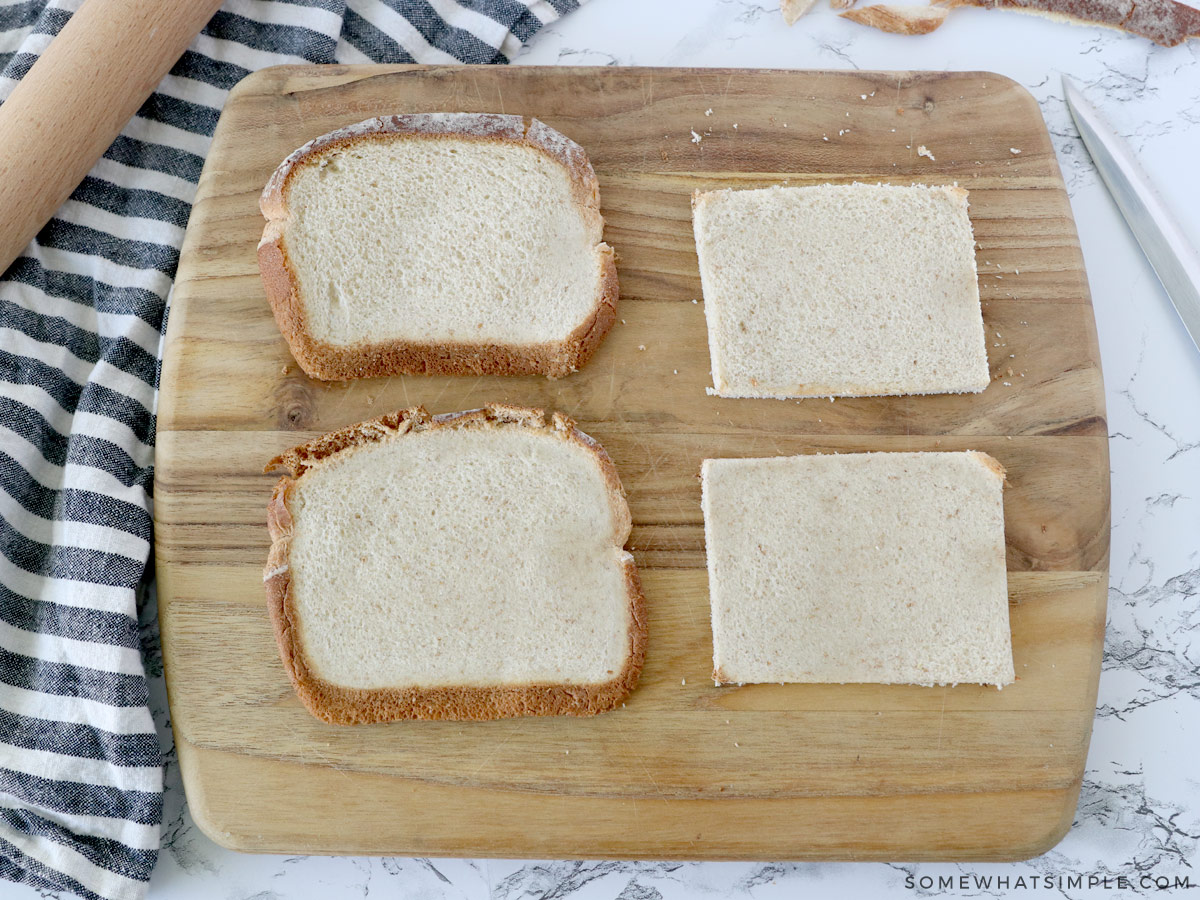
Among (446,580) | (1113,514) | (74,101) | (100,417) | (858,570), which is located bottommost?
(1113,514)

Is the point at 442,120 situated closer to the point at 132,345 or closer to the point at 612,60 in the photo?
the point at 612,60

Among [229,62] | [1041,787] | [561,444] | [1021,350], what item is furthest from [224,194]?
[1041,787]

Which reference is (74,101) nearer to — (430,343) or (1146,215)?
(430,343)

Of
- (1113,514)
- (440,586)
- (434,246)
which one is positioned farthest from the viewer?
(1113,514)

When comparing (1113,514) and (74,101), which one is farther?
(1113,514)

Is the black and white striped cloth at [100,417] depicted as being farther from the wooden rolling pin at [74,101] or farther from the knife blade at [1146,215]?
the knife blade at [1146,215]

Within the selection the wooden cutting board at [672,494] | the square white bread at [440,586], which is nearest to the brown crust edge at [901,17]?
the wooden cutting board at [672,494]

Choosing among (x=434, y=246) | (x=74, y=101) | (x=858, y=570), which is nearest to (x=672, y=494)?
(x=858, y=570)

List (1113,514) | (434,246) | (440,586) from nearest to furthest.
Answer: (440,586)
(434,246)
(1113,514)
